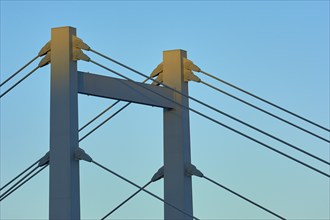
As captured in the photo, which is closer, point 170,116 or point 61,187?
point 61,187

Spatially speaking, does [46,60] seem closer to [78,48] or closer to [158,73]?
[78,48]

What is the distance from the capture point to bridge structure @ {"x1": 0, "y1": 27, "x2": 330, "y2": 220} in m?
36.9

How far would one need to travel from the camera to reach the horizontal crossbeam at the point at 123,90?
125ft

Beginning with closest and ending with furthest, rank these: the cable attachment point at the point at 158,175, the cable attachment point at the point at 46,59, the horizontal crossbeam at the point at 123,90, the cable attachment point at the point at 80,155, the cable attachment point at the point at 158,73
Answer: the cable attachment point at the point at 80,155 < the cable attachment point at the point at 46,59 < the horizontal crossbeam at the point at 123,90 < the cable attachment point at the point at 158,175 < the cable attachment point at the point at 158,73

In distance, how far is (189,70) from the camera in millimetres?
41125

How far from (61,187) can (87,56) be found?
3.01 meters

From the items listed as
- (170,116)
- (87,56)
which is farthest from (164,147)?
(87,56)

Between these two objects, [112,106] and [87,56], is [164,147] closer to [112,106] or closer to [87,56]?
[112,106]

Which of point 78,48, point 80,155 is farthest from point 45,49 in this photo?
point 80,155

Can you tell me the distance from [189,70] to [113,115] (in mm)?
2196

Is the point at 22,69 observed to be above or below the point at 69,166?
above

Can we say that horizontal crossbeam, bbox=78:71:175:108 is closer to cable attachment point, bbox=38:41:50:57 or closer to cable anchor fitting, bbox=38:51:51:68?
cable anchor fitting, bbox=38:51:51:68

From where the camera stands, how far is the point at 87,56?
3769 cm

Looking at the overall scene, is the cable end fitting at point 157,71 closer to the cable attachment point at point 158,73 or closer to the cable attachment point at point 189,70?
the cable attachment point at point 158,73
